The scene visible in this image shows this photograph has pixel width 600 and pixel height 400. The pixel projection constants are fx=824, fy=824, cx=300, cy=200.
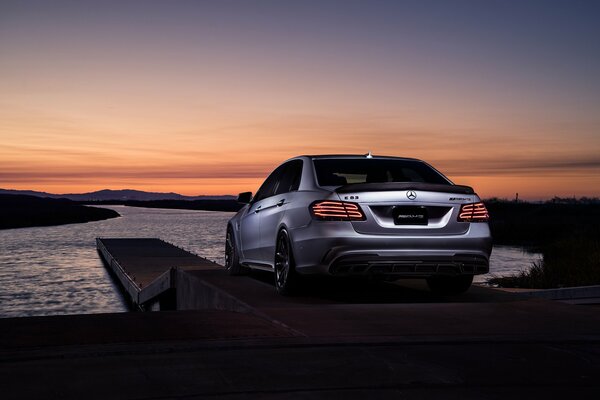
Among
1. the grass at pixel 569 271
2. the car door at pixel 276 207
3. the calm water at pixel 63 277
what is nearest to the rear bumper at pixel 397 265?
the car door at pixel 276 207

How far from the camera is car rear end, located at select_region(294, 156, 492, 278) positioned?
30.4ft

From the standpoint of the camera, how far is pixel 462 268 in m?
9.65

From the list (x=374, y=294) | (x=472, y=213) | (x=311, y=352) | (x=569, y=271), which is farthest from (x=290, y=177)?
(x=569, y=271)

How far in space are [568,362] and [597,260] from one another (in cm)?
1545

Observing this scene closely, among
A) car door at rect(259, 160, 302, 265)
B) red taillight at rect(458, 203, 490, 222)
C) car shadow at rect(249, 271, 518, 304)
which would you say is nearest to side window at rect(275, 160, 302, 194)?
car door at rect(259, 160, 302, 265)

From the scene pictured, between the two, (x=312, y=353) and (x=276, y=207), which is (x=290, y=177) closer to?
(x=276, y=207)

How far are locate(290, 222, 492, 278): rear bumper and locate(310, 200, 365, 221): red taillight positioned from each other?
0.24 feet

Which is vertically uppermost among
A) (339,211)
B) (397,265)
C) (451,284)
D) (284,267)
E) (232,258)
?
(339,211)

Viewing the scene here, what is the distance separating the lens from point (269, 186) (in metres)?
12.4

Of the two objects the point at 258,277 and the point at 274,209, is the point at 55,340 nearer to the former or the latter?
the point at 274,209

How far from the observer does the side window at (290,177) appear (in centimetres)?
1075

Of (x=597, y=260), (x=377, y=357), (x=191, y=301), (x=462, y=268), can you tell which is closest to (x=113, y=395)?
(x=377, y=357)

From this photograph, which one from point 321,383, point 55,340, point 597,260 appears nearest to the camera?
point 321,383

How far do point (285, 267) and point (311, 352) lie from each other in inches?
148
